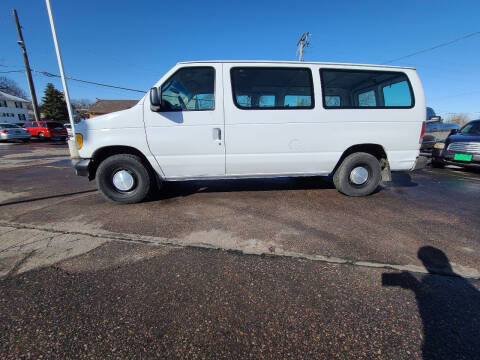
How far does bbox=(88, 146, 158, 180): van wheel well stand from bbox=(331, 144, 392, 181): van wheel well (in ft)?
10.8

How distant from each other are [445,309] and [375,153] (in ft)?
9.73

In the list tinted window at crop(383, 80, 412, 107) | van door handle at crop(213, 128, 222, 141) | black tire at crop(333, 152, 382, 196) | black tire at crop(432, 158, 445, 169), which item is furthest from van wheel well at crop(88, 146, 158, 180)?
black tire at crop(432, 158, 445, 169)

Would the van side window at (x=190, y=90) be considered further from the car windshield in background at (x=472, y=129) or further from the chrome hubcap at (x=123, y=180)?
the car windshield in background at (x=472, y=129)

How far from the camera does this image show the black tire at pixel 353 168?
11.8 ft

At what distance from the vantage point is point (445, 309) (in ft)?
4.77

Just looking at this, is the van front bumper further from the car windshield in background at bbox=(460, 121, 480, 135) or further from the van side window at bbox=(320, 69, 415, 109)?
the car windshield in background at bbox=(460, 121, 480, 135)

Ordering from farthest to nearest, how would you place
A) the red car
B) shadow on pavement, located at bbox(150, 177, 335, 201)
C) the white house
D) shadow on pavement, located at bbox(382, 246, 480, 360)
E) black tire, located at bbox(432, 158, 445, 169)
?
the white house → the red car → black tire, located at bbox(432, 158, 445, 169) → shadow on pavement, located at bbox(150, 177, 335, 201) → shadow on pavement, located at bbox(382, 246, 480, 360)

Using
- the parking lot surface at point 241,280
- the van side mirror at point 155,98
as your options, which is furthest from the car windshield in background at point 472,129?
the van side mirror at point 155,98

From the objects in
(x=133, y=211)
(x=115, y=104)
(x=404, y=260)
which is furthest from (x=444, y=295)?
(x=115, y=104)

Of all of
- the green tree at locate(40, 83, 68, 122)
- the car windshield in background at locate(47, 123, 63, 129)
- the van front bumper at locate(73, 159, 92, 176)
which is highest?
the green tree at locate(40, 83, 68, 122)

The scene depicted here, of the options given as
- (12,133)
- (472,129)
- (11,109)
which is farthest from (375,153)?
(11,109)

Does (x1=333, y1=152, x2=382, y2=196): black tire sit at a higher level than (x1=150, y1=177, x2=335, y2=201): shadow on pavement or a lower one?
higher

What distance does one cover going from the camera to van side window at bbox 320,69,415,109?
10.9 ft

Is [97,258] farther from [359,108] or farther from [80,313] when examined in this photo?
[359,108]
